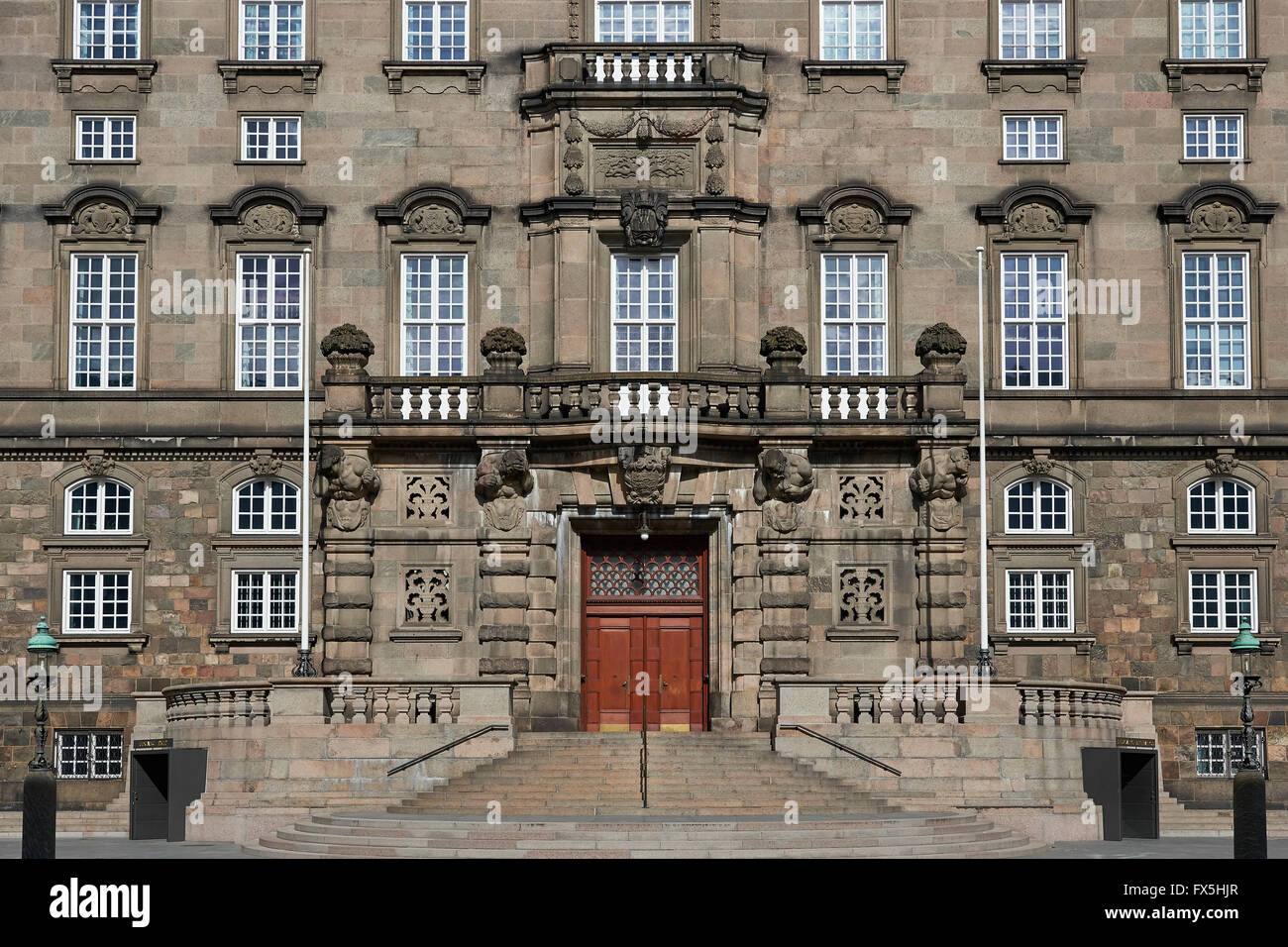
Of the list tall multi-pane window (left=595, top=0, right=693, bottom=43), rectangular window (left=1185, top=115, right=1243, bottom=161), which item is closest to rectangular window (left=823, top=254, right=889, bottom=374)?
tall multi-pane window (left=595, top=0, right=693, bottom=43)

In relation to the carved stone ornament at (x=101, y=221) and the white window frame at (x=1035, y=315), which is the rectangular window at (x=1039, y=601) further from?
the carved stone ornament at (x=101, y=221)

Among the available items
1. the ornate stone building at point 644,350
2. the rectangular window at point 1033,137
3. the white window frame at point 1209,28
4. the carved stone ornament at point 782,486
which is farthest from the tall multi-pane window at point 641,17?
the white window frame at point 1209,28

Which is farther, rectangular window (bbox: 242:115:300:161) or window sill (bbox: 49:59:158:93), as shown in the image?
rectangular window (bbox: 242:115:300:161)

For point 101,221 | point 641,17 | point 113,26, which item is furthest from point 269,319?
point 641,17

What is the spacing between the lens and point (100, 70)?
1626 inches

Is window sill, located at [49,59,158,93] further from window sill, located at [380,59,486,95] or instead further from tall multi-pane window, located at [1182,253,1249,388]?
tall multi-pane window, located at [1182,253,1249,388]

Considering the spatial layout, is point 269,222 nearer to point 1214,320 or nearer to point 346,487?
point 346,487

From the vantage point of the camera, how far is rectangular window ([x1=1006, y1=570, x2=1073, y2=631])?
132ft

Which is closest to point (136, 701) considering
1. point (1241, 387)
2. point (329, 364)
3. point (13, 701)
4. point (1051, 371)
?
point (13, 701)

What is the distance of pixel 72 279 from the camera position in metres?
41.0

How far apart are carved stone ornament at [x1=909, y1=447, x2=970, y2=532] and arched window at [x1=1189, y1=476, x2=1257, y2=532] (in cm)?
480

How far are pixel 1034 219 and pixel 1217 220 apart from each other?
3.45 meters

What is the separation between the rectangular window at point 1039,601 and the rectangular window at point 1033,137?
7.95 metres
